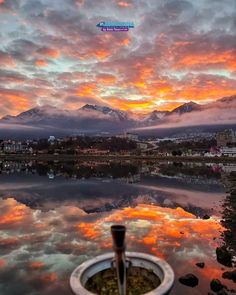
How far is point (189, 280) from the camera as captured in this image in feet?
50.4

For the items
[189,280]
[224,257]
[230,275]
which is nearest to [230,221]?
[224,257]

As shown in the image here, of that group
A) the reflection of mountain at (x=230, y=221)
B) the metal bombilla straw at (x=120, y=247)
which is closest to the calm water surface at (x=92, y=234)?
the reflection of mountain at (x=230, y=221)

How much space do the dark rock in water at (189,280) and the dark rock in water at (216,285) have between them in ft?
2.57

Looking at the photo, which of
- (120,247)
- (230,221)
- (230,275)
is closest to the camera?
(120,247)

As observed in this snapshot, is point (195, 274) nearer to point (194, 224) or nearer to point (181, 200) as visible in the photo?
point (194, 224)

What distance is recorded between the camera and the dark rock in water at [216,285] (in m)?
14.6

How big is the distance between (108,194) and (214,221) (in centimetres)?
2083

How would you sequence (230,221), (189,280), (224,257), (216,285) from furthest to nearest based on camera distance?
(230,221) → (224,257) → (189,280) → (216,285)

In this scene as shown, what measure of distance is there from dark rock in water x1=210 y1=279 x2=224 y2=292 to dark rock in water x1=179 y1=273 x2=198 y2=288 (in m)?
0.78

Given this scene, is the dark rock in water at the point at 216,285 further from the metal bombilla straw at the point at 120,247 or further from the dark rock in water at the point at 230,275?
the metal bombilla straw at the point at 120,247

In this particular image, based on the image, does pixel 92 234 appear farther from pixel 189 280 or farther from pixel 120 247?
pixel 120 247

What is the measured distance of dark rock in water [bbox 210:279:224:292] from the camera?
1463 centimetres

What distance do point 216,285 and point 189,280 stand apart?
124cm

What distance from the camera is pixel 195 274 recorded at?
54.5 feet
